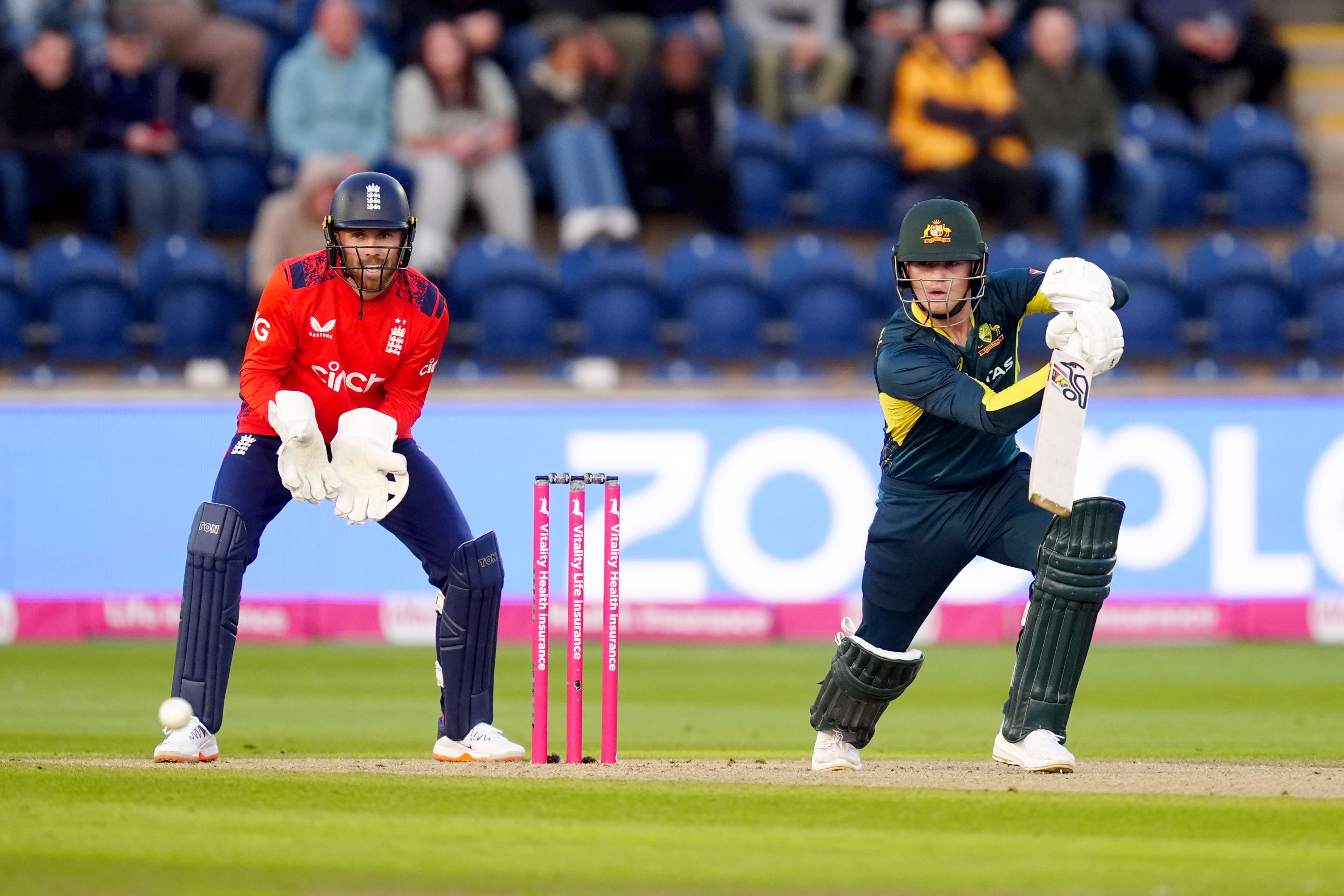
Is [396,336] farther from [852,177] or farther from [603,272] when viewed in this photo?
[852,177]

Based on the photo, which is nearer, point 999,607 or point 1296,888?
point 1296,888

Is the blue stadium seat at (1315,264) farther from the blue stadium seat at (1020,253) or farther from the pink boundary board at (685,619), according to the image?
the pink boundary board at (685,619)

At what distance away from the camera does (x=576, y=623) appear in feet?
20.6

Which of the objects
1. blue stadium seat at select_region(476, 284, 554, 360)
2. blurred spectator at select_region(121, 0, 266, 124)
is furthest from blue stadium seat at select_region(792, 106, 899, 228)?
blurred spectator at select_region(121, 0, 266, 124)

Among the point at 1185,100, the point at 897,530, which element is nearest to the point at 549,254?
the point at 1185,100

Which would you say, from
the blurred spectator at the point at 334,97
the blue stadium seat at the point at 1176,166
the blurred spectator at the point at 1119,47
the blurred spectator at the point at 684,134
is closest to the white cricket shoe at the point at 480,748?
the blurred spectator at the point at 334,97

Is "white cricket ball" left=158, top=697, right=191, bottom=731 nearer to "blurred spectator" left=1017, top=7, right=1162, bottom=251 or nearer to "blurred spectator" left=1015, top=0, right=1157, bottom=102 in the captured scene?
"blurred spectator" left=1017, top=7, right=1162, bottom=251

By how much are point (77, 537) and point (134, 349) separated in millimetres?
1565

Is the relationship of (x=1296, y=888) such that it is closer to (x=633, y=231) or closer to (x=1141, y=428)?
(x=1141, y=428)

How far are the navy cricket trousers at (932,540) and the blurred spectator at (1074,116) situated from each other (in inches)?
303

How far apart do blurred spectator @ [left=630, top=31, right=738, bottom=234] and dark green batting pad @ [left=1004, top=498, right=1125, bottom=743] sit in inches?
295

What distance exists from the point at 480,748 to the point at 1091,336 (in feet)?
8.21

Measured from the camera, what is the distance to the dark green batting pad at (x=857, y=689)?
19.9ft

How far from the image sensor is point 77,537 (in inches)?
442
